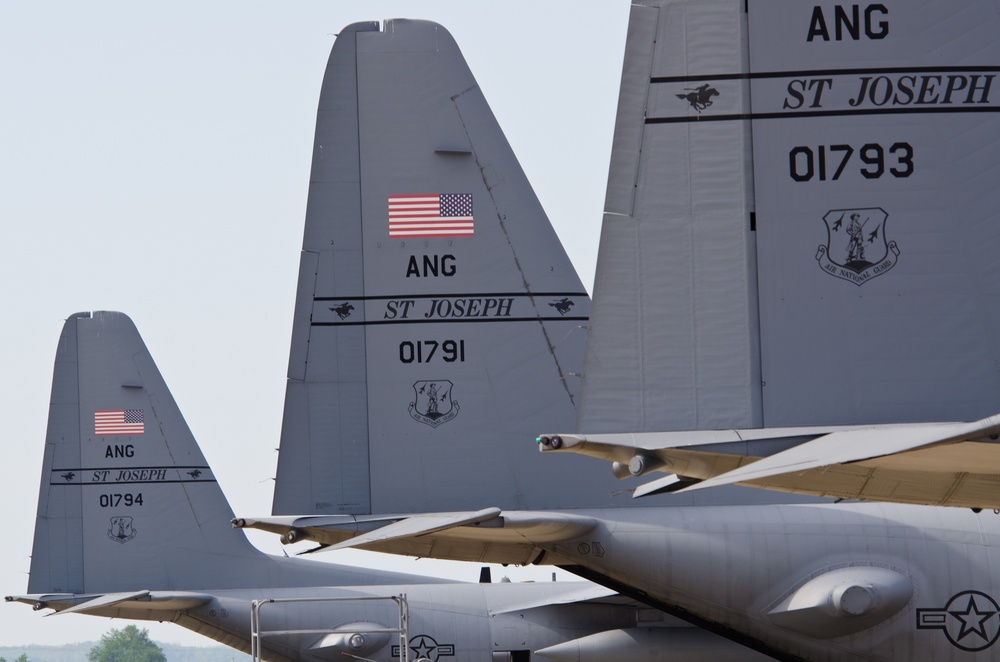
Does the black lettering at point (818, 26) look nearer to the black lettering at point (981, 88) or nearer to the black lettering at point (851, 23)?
the black lettering at point (851, 23)

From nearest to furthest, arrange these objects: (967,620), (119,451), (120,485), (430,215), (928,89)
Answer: (928,89) → (967,620) → (430,215) → (120,485) → (119,451)

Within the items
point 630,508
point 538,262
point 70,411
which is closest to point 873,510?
point 630,508

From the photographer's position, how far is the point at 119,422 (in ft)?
81.6

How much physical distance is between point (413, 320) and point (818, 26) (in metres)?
7.45

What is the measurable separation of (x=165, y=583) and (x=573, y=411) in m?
9.82

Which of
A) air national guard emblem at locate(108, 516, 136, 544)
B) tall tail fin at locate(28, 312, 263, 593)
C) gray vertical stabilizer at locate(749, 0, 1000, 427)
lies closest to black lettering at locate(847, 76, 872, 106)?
gray vertical stabilizer at locate(749, 0, 1000, 427)

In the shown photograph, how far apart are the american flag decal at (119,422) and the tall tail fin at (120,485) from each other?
0.02 metres

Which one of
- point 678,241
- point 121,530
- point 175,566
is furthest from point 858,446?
point 121,530

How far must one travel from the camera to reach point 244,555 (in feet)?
76.1

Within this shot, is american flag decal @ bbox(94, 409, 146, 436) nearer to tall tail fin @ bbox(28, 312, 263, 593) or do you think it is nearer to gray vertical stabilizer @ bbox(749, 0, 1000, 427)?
tall tail fin @ bbox(28, 312, 263, 593)

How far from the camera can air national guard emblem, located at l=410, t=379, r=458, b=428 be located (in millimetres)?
16484

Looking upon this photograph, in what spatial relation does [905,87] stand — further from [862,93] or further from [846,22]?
[846,22]

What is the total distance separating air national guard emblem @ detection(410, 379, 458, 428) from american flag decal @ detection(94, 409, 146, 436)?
981 cm

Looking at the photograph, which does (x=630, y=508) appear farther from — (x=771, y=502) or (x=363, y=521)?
(x=363, y=521)
